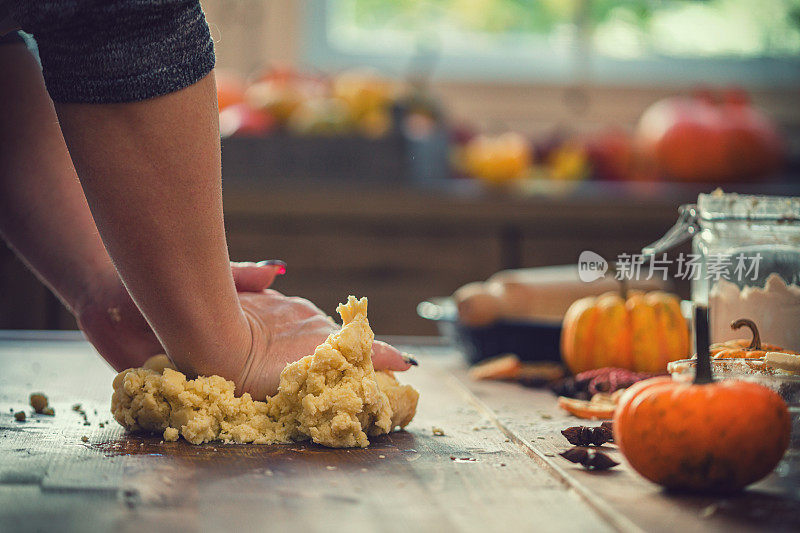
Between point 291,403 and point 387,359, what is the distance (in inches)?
5.5

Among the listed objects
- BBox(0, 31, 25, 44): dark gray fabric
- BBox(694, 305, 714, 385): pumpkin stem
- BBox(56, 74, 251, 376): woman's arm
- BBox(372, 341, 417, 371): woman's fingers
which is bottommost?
BBox(372, 341, 417, 371): woman's fingers

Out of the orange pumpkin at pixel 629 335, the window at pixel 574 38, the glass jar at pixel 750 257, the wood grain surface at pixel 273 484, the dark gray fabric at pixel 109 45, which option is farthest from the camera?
the window at pixel 574 38

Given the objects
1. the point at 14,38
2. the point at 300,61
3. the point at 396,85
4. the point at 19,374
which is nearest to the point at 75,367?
the point at 19,374

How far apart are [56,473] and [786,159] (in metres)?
3.18

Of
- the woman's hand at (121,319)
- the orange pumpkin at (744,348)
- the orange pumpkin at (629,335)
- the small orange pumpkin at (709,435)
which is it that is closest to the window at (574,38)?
the orange pumpkin at (629,335)

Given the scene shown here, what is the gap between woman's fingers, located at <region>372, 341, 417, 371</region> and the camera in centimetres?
Result: 101

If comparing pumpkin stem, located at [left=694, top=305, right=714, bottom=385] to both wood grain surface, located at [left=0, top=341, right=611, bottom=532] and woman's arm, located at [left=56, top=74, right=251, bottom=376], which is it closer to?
wood grain surface, located at [left=0, top=341, right=611, bottom=532]

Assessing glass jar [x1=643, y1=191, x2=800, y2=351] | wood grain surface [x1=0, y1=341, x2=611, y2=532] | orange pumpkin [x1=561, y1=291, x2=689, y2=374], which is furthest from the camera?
orange pumpkin [x1=561, y1=291, x2=689, y2=374]

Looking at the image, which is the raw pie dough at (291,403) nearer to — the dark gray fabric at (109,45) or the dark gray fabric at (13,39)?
the dark gray fabric at (109,45)

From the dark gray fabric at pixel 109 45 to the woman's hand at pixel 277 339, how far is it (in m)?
0.30

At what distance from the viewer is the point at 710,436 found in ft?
2.27

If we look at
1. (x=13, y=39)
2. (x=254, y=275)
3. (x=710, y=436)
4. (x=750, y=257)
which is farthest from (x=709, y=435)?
(x=13, y=39)

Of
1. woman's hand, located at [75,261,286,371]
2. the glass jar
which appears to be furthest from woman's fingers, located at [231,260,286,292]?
the glass jar

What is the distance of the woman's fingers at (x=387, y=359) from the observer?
1.01 meters
